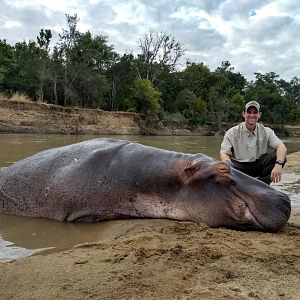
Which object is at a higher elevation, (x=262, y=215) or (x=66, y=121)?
(x=262, y=215)

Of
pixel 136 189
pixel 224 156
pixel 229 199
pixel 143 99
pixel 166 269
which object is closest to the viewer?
pixel 166 269

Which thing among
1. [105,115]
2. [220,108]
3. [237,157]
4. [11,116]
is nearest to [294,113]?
[220,108]

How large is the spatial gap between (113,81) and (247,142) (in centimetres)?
3575

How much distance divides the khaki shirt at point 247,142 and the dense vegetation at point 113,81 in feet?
93.7

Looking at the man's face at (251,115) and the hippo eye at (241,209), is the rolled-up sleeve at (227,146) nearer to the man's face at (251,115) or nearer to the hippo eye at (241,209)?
the man's face at (251,115)

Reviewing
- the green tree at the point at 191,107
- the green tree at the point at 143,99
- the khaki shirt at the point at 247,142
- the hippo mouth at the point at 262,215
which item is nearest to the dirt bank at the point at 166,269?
the hippo mouth at the point at 262,215

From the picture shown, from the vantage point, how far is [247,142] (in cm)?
543

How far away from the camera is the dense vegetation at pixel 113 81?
34.2 meters

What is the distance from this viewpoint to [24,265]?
8.67 ft

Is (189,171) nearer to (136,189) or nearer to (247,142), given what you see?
(136,189)

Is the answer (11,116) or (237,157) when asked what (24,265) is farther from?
(11,116)

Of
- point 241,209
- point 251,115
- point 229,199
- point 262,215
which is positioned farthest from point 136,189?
point 251,115

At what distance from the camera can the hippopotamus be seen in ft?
12.2

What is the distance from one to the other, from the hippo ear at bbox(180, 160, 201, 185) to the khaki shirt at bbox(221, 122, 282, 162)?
1.48 m
